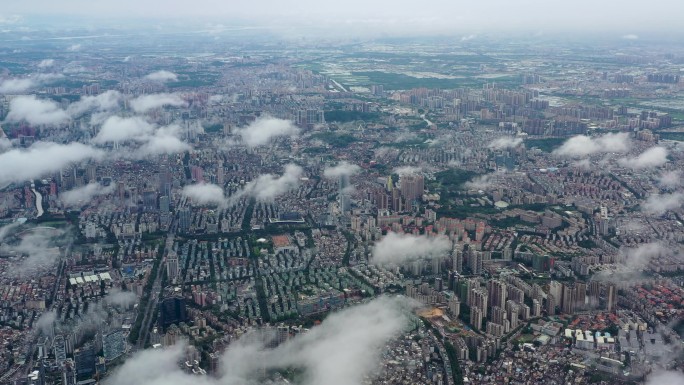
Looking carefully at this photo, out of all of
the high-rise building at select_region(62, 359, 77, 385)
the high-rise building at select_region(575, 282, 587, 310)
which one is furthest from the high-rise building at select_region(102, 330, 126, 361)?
the high-rise building at select_region(575, 282, 587, 310)

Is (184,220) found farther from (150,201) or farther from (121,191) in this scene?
(121,191)

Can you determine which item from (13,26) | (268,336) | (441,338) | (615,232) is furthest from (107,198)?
(13,26)

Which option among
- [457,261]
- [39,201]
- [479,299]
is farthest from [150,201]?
[479,299]

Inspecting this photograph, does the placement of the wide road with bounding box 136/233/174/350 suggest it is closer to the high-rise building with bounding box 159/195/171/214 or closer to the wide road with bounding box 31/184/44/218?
the high-rise building with bounding box 159/195/171/214

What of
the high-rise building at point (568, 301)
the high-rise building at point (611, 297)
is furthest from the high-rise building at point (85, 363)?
the high-rise building at point (611, 297)

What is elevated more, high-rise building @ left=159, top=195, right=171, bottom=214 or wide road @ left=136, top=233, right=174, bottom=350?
high-rise building @ left=159, top=195, right=171, bottom=214

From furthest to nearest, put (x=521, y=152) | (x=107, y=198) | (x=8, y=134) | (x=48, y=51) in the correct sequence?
(x=48, y=51) < (x=8, y=134) < (x=521, y=152) < (x=107, y=198)

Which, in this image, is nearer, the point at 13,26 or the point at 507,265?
the point at 507,265

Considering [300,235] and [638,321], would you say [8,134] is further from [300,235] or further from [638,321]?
[638,321]

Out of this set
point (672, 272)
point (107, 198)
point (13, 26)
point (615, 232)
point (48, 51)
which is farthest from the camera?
point (13, 26)
